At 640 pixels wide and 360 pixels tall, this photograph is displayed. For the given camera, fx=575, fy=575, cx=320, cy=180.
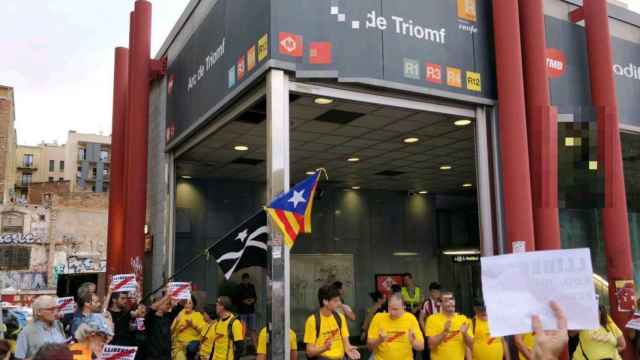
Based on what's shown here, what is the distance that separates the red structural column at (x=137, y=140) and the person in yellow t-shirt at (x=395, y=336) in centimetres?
770

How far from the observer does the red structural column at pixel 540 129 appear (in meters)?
9.19

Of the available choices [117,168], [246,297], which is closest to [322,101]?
[246,297]

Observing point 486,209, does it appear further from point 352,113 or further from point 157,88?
point 157,88

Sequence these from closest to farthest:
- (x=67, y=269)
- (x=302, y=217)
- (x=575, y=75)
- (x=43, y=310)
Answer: (x=43, y=310) → (x=302, y=217) → (x=575, y=75) → (x=67, y=269)

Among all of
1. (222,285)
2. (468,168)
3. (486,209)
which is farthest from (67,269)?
(486,209)

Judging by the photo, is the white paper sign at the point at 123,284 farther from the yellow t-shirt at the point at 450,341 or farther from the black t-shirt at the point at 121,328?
the yellow t-shirt at the point at 450,341

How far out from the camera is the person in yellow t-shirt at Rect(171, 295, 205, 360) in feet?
29.1

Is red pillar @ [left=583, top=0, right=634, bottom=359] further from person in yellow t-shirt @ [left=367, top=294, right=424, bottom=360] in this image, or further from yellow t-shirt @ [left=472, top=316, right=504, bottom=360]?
person in yellow t-shirt @ [left=367, top=294, right=424, bottom=360]

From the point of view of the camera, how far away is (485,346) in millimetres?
7488

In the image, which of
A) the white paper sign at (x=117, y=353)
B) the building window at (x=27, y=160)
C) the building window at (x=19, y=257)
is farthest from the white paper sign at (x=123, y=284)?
the building window at (x=27, y=160)

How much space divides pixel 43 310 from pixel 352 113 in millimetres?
5712

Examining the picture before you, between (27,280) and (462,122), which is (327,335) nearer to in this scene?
(462,122)

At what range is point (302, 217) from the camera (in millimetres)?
7457

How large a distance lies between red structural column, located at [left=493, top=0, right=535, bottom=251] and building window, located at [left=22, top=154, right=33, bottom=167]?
98.3 meters
